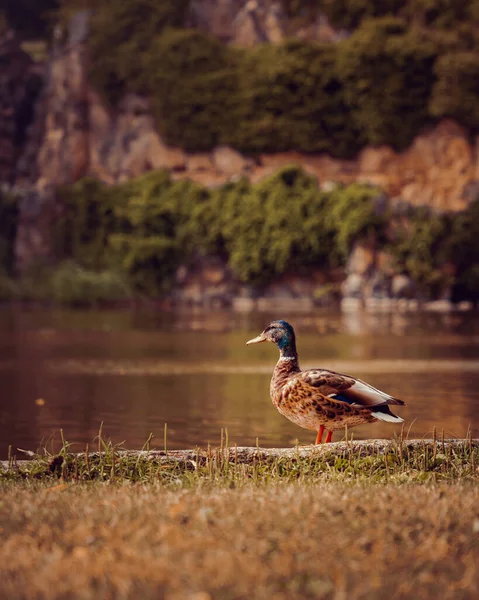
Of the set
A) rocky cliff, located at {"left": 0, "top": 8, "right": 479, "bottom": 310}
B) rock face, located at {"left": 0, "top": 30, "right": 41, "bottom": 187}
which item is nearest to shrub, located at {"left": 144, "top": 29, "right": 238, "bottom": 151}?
rocky cliff, located at {"left": 0, "top": 8, "right": 479, "bottom": 310}

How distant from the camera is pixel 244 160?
67.8 metres

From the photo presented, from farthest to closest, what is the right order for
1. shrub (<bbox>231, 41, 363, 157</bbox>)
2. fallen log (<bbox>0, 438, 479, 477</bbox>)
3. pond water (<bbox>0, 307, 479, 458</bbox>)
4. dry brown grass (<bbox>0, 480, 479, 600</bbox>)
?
1. shrub (<bbox>231, 41, 363, 157</bbox>)
2. pond water (<bbox>0, 307, 479, 458</bbox>)
3. fallen log (<bbox>0, 438, 479, 477</bbox>)
4. dry brown grass (<bbox>0, 480, 479, 600</bbox>)

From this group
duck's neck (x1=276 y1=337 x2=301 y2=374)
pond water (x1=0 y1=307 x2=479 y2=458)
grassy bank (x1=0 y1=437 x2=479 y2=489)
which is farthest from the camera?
pond water (x1=0 y1=307 x2=479 y2=458)

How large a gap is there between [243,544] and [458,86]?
5946 cm

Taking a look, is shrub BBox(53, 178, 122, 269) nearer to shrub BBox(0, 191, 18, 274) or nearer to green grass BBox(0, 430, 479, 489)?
shrub BBox(0, 191, 18, 274)

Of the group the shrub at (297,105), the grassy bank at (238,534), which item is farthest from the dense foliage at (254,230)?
the grassy bank at (238,534)

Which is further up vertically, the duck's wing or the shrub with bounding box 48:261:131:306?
the duck's wing

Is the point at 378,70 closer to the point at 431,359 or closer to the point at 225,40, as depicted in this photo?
the point at 225,40

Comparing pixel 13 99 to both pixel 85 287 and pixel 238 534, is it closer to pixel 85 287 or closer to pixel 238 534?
pixel 85 287

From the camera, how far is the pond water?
12945 mm

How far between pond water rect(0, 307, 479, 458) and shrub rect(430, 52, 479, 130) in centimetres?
2661

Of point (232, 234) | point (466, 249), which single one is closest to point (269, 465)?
point (466, 249)

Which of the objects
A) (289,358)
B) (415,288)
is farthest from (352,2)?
(289,358)

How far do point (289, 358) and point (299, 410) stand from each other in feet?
1.78
